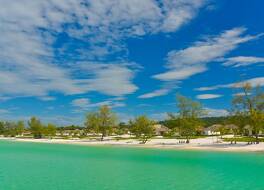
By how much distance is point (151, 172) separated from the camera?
34062mm

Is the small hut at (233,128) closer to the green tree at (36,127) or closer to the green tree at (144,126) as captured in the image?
the green tree at (144,126)

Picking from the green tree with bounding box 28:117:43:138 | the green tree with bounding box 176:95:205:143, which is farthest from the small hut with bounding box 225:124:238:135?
the green tree with bounding box 28:117:43:138

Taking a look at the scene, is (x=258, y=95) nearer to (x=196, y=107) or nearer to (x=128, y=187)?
(x=196, y=107)

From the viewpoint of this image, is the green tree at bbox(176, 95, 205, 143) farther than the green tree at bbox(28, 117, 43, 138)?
No

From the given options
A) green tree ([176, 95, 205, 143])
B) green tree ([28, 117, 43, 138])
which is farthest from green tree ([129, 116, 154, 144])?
green tree ([28, 117, 43, 138])

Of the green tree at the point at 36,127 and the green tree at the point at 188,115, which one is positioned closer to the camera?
the green tree at the point at 188,115

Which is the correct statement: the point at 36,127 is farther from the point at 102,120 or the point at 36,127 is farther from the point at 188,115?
the point at 188,115

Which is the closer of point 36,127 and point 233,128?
point 233,128

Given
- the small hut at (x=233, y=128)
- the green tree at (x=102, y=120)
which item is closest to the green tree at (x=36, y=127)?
the green tree at (x=102, y=120)

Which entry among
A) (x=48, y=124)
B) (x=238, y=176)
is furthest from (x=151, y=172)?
(x=48, y=124)

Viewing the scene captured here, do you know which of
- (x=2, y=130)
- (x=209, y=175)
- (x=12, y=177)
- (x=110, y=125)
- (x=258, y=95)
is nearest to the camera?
(x=12, y=177)

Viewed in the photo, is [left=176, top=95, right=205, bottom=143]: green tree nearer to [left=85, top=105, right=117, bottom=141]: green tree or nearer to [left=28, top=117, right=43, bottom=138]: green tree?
[left=85, top=105, right=117, bottom=141]: green tree

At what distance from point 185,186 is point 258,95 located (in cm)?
4605

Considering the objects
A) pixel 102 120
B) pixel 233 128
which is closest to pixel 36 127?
pixel 102 120
